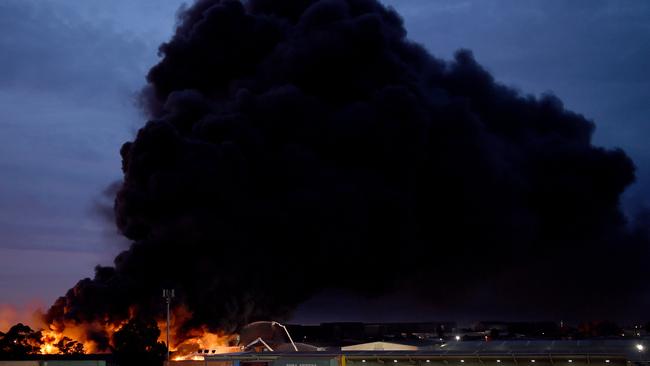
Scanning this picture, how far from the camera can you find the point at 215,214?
99312 mm

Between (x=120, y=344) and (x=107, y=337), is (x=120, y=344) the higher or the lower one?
the lower one

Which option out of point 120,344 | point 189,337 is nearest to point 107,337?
point 189,337

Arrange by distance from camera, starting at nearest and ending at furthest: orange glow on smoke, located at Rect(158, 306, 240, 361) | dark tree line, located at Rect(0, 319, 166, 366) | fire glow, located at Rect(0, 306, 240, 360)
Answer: dark tree line, located at Rect(0, 319, 166, 366)
fire glow, located at Rect(0, 306, 240, 360)
orange glow on smoke, located at Rect(158, 306, 240, 361)

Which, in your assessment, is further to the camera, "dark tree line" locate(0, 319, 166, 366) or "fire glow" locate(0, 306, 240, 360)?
"fire glow" locate(0, 306, 240, 360)

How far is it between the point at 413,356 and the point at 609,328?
367 feet

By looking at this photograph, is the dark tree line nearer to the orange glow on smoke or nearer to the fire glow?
the fire glow

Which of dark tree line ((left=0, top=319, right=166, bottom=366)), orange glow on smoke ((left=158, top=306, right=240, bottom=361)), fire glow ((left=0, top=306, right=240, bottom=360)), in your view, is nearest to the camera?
dark tree line ((left=0, top=319, right=166, bottom=366))

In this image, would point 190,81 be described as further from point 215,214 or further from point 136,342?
point 136,342

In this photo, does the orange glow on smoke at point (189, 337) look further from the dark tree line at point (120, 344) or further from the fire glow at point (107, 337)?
the dark tree line at point (120, 344)

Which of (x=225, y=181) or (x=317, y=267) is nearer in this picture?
(x=225, y=181)

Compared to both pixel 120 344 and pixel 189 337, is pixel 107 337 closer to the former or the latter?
pixel 189 337

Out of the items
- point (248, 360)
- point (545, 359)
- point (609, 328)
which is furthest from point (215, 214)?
point (609, 328)

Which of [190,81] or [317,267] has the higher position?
[190,81]

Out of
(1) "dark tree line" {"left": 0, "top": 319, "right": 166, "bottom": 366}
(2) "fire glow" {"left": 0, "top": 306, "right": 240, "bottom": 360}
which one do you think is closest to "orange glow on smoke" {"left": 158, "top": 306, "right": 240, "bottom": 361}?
(2) "fire glow" {"left": 0, "top": 306, "right": 240, "bottom": 360}
